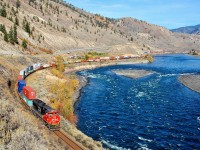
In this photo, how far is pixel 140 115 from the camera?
64.4 meters

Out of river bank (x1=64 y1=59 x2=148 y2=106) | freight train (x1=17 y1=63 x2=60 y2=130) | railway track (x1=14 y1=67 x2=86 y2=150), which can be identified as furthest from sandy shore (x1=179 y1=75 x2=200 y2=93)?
railway track (x1=14 y1=67 x2=86 y2=150)

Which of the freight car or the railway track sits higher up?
the freight car

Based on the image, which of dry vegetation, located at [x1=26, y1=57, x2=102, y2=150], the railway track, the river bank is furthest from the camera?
the river bank

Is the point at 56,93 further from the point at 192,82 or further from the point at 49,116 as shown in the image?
the point at 192,82

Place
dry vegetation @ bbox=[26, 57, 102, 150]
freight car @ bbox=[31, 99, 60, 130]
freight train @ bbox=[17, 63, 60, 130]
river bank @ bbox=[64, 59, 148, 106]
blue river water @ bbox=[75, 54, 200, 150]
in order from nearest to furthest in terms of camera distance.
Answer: dry vegetation @ bbox=[26, 57, 102, 150], freight car @ bbox=[31, 99, 60, 130], freight train @ bbox=[17, 63, 60, 130], blue river water @ bbox=[75, 54, 200, 150], river bank @ bbox=[64, 59, 148, 106]

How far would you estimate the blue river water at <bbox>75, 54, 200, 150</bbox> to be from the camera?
49750 mm

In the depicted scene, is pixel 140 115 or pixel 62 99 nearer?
pixel 140 115

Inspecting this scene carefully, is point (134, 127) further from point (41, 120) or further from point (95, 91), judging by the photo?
point (95, 91)

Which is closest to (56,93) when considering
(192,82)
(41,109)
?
(41,109)

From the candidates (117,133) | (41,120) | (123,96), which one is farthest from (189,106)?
(41,120)

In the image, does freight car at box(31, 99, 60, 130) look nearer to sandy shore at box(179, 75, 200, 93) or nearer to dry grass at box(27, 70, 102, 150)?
dry grass at box(27, 70, 102, 150)

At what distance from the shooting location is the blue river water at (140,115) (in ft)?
163

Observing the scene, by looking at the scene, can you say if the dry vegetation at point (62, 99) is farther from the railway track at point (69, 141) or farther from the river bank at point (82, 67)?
the river bank at point (82, 67)

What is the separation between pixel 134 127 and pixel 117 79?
199 ft
